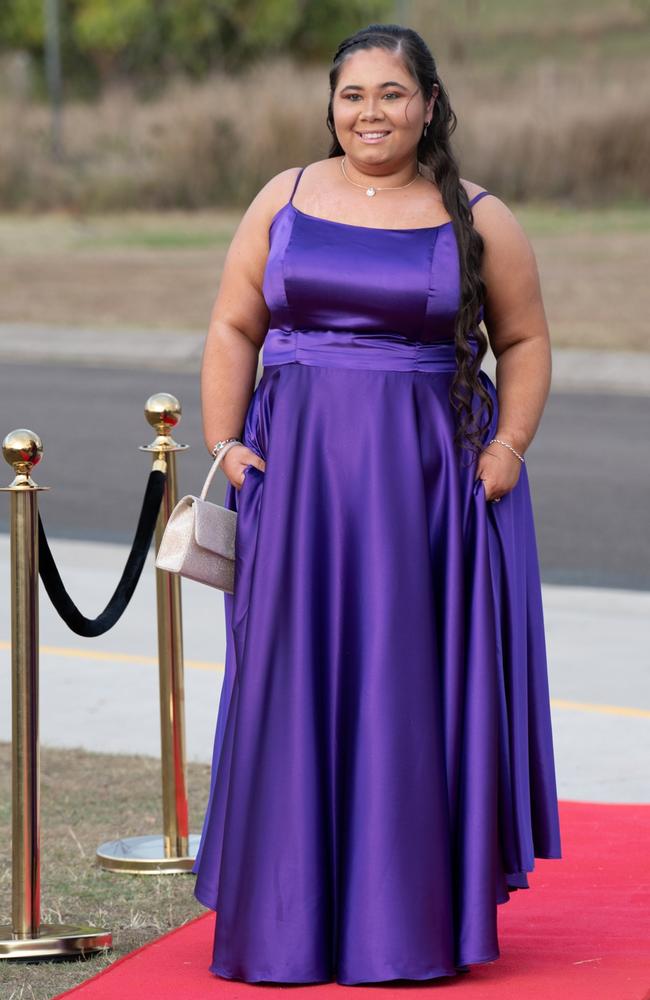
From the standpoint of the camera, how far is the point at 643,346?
55.5 feet

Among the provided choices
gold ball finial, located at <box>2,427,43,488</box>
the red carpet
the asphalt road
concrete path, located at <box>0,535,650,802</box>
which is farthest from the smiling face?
the asphalt road

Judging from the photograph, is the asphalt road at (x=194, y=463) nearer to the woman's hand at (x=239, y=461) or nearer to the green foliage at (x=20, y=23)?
the woman's hand at (x=239, y=461)

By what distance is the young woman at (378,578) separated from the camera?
3.75m

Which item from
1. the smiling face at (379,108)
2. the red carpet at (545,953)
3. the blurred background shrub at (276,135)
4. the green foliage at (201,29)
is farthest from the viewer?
the green foliage at (201,29)

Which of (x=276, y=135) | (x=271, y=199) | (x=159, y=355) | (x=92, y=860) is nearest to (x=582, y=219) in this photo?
(x=276, y=135)

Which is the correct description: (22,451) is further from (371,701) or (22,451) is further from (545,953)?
(545,953)

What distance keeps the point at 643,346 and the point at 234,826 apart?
13610 millimetres

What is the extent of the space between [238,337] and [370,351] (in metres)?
0.34

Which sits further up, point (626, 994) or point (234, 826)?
point (234, 826)

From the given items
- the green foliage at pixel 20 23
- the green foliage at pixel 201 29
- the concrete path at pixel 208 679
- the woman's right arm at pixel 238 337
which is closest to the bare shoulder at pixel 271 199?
the woman's right arm at pixel 238 337

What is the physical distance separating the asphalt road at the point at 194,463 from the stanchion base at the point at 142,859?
3973mm

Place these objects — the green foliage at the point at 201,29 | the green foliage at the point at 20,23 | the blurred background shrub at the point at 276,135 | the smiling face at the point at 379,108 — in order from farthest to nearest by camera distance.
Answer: the green foliage at the point at 20,23 < the green foliage at the point at 201,29 < the blurred background shrub at the point at 276,135 < the smiling face at the point at 379,108

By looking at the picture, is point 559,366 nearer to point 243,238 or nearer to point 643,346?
point 643,346

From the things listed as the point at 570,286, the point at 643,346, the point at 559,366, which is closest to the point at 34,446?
the point at 559,366
